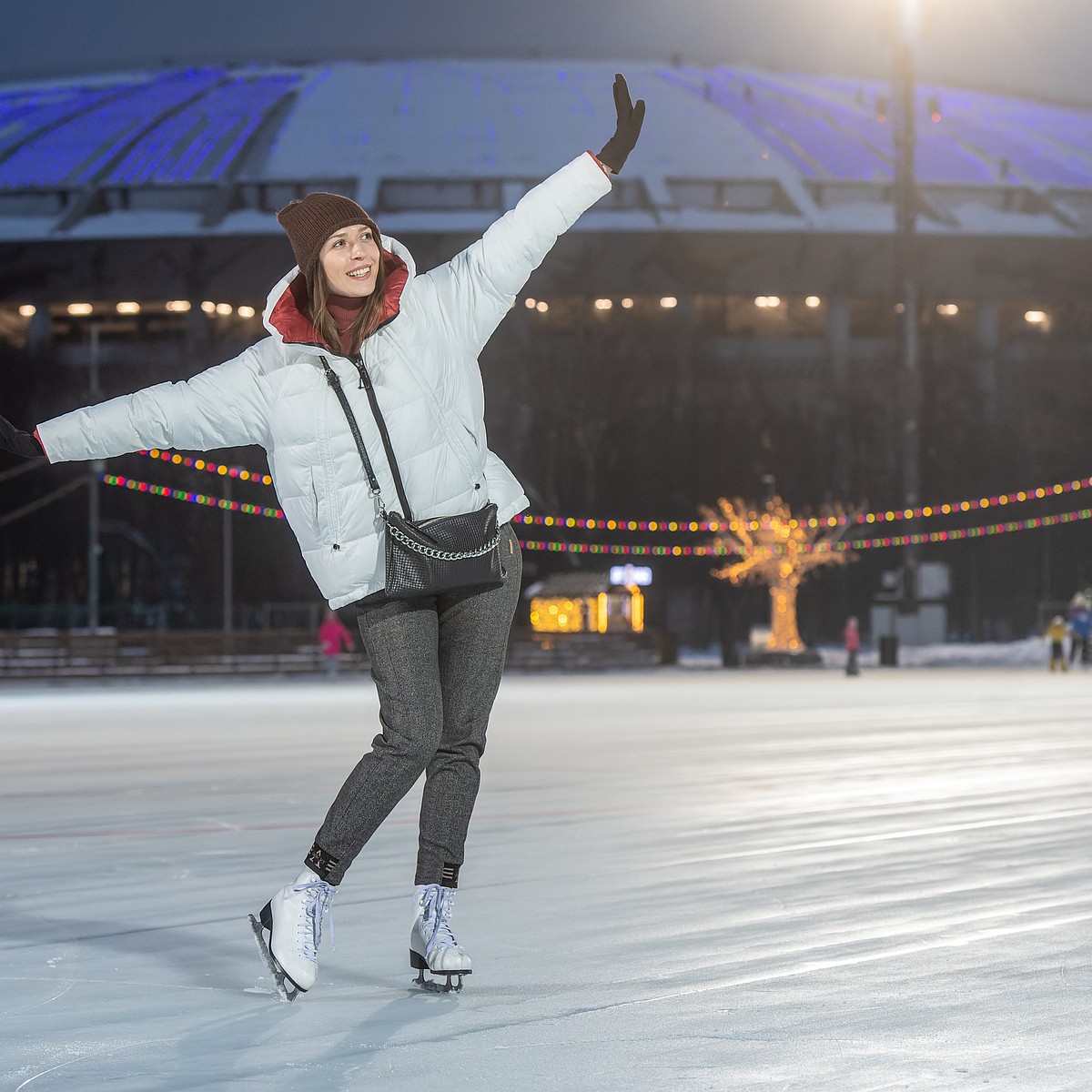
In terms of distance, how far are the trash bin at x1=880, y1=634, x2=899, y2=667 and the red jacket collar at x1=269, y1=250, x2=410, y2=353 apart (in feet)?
106

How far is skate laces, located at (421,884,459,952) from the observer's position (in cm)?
439

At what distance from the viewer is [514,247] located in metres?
4.45

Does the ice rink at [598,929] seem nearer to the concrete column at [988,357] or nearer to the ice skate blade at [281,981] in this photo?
the ice skate blade at [281,981]

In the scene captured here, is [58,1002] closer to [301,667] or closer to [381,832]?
[381,832]

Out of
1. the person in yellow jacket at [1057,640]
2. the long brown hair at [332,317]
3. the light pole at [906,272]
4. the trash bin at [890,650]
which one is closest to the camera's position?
the long brown hair at [332,317]

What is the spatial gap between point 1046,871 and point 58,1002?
357 centimetres

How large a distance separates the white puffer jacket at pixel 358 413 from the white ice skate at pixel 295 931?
72cm

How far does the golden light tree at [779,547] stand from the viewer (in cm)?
4369

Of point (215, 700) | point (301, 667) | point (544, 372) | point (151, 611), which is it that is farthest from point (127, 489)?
point (215, 700)

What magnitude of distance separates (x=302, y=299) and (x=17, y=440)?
778 millimetres

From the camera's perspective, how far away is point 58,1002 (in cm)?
420

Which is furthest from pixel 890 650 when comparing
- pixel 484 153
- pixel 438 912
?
pixel 438 912

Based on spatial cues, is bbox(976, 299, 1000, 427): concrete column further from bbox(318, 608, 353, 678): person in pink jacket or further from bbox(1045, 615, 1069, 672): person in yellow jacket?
bbox(318, 608, 353, 678): person in pink jacket

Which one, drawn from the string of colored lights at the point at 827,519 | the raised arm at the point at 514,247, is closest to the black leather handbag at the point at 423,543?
the raised arm at the point at 514,247
